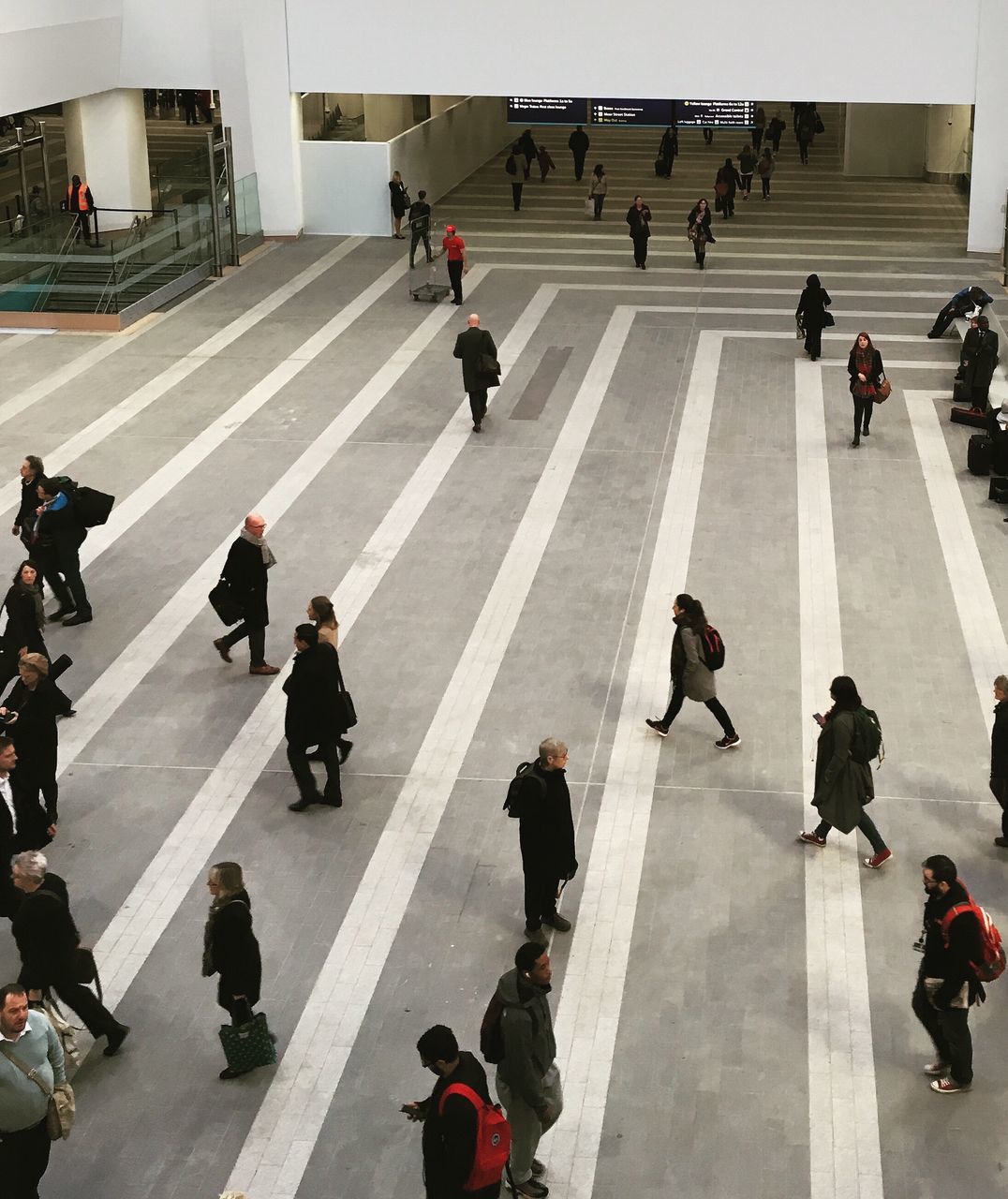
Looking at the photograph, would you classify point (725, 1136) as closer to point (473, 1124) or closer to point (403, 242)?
point (473, 1124)

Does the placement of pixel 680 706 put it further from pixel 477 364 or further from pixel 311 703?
pixel 477 364

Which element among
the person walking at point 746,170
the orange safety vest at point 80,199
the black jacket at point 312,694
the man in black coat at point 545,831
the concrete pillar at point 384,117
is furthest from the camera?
the person walking at point 746,170

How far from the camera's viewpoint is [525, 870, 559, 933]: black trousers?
30.0 feet

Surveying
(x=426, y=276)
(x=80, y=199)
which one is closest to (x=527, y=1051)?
(x=426, y=276)

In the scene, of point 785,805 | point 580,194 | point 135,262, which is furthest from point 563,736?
point 580,194

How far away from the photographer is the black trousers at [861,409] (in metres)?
17.9

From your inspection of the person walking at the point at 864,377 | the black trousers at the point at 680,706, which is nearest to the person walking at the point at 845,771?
the black trousers at the point at 680,706

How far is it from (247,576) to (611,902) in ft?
13.6

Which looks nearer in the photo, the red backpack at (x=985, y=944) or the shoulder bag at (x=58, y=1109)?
the shoulder bag at (x=58, y=1109)

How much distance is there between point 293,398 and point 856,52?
1312 cm

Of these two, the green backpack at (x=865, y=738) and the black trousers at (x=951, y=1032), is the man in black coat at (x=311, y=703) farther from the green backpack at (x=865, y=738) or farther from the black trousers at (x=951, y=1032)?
the black trousers at (x=951, y=1032)

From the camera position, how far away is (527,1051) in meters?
6.86

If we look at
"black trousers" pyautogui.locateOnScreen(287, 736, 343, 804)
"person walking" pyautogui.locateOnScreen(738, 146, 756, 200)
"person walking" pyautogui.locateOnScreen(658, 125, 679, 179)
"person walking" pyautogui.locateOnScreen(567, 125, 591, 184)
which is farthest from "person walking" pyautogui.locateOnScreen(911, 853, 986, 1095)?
"person walking" pyautogui.locateOnScreen(658, 125, 679, 179)

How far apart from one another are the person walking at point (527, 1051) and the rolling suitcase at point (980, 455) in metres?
11.7
